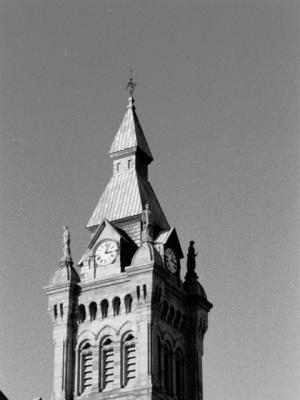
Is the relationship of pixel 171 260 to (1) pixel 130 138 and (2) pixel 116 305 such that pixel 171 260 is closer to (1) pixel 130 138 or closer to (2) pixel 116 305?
(2) pixel 116 305

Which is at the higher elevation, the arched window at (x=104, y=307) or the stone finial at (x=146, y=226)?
the stone finial at (x=146, y=226)

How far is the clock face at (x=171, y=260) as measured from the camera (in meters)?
93.5

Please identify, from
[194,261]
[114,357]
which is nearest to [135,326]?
[114,357]

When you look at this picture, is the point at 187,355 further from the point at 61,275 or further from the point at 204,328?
the point at 61,275

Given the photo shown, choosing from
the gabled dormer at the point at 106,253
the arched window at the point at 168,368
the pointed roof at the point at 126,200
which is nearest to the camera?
the arched window at the point at 168,368

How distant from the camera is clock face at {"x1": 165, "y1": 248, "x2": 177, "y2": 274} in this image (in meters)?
93.5

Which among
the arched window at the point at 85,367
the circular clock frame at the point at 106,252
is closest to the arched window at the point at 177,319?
the circular clock frame at the point at 106,252

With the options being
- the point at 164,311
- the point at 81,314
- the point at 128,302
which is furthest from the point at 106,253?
the point at 164,311

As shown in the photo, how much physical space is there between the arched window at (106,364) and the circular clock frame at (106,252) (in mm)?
6024

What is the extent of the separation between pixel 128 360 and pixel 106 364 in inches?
71.4

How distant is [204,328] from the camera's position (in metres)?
95.1

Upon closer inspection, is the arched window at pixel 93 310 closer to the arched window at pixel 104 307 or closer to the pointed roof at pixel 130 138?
the arched window at pixel 104 307

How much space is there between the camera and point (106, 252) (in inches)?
3669

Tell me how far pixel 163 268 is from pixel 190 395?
9.45 meters
